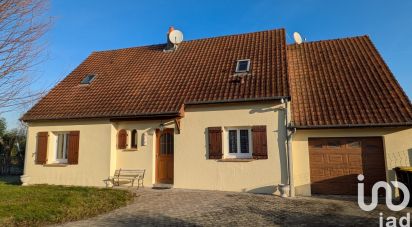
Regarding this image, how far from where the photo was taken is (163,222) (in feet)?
23.1

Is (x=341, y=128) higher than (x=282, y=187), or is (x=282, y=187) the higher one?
(x=341, y=128)

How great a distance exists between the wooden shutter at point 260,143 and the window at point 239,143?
1.14 feet

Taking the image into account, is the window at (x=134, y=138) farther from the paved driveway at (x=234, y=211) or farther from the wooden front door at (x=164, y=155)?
the paved driveway at (x=234, y=211)

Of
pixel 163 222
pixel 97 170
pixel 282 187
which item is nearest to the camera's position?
pixel 163 222

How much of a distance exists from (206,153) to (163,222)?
15.5 ft

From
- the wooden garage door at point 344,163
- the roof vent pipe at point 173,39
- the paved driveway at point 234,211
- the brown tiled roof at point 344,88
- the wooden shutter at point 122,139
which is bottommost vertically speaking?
the paved driveway at point 234,211

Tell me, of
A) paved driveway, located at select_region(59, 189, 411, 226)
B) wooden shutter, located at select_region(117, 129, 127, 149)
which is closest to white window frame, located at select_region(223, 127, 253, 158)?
paved driveway, located at select_region(59, 189, 411, 226)

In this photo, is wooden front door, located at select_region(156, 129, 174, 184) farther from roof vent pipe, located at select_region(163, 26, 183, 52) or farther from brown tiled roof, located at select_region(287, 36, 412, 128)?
roof vent pipe, located at select_region(163, 26, 183, 52)

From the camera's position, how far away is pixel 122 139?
41.3ft

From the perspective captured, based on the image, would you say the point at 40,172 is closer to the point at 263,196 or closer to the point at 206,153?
the point at 206,153

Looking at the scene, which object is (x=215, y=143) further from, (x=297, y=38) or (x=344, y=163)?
(x=297, y=38)

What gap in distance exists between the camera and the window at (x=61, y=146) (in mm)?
13438

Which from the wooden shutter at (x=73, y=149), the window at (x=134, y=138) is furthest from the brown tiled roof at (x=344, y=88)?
the wooden shutter at (x=73, y=149)

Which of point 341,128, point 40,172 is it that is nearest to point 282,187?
point 341,128
